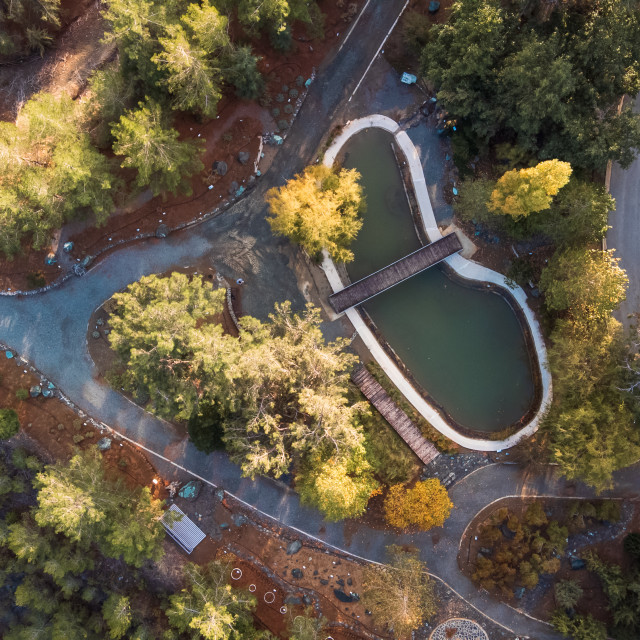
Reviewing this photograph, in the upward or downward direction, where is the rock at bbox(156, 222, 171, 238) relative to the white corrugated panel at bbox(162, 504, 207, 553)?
upward

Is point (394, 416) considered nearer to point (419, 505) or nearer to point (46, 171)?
point (419, 505)

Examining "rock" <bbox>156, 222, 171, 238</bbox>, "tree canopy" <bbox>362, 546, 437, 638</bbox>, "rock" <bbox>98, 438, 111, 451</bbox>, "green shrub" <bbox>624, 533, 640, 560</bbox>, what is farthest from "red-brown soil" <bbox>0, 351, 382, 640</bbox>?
"green shrub" <bbox>624, 533, 640, 560</bbox>

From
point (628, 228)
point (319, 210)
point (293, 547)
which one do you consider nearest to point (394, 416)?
point (293, 547)

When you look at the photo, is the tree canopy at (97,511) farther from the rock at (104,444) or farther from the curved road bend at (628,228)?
the curved road bend at (628,228)

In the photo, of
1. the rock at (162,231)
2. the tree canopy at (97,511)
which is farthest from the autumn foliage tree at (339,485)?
the rock at (162,231)

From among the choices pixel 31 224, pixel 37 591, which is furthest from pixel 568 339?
pixel 37 591

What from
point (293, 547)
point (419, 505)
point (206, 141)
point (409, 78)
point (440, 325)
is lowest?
point (293, 547)

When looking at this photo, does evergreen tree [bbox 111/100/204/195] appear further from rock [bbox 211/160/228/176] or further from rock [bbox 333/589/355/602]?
rock [bbox 333/589/355/602]
